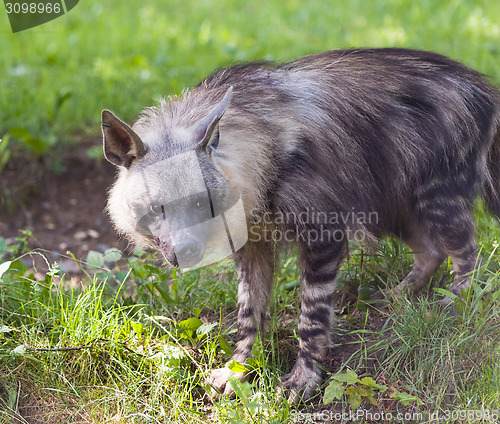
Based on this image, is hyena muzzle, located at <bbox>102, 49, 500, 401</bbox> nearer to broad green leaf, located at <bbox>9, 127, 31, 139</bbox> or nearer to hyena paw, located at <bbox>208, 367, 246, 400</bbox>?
hyena paw, located at <bbox>208, 367, 246, 400</bbox>

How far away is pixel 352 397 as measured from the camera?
2768 millimetres

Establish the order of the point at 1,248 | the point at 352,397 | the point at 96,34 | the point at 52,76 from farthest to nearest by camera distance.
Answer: the point at 96,34, the point at 52,76, the point at 1,248, the point at 352,397

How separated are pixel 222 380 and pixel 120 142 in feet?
4.17

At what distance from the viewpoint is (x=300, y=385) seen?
3.06 metres

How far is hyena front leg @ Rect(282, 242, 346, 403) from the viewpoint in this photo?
308 cm

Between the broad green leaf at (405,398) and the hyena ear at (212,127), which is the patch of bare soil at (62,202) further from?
the broad green leaf at (405,398)

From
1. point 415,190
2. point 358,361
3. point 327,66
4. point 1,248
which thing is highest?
point 327,66

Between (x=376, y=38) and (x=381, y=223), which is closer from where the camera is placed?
(x=381, y=223)

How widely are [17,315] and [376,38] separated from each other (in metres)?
4.55

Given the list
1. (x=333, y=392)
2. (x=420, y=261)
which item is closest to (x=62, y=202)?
(x=420, y=261)

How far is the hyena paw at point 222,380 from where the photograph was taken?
310 cm

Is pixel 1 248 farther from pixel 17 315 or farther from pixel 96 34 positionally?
pixel 96 34

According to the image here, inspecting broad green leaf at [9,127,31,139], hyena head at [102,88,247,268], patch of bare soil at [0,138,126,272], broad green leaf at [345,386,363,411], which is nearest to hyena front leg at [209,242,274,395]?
hyena head at [102,88,247,268]

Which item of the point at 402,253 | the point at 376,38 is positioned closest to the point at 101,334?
the point at 402,253
